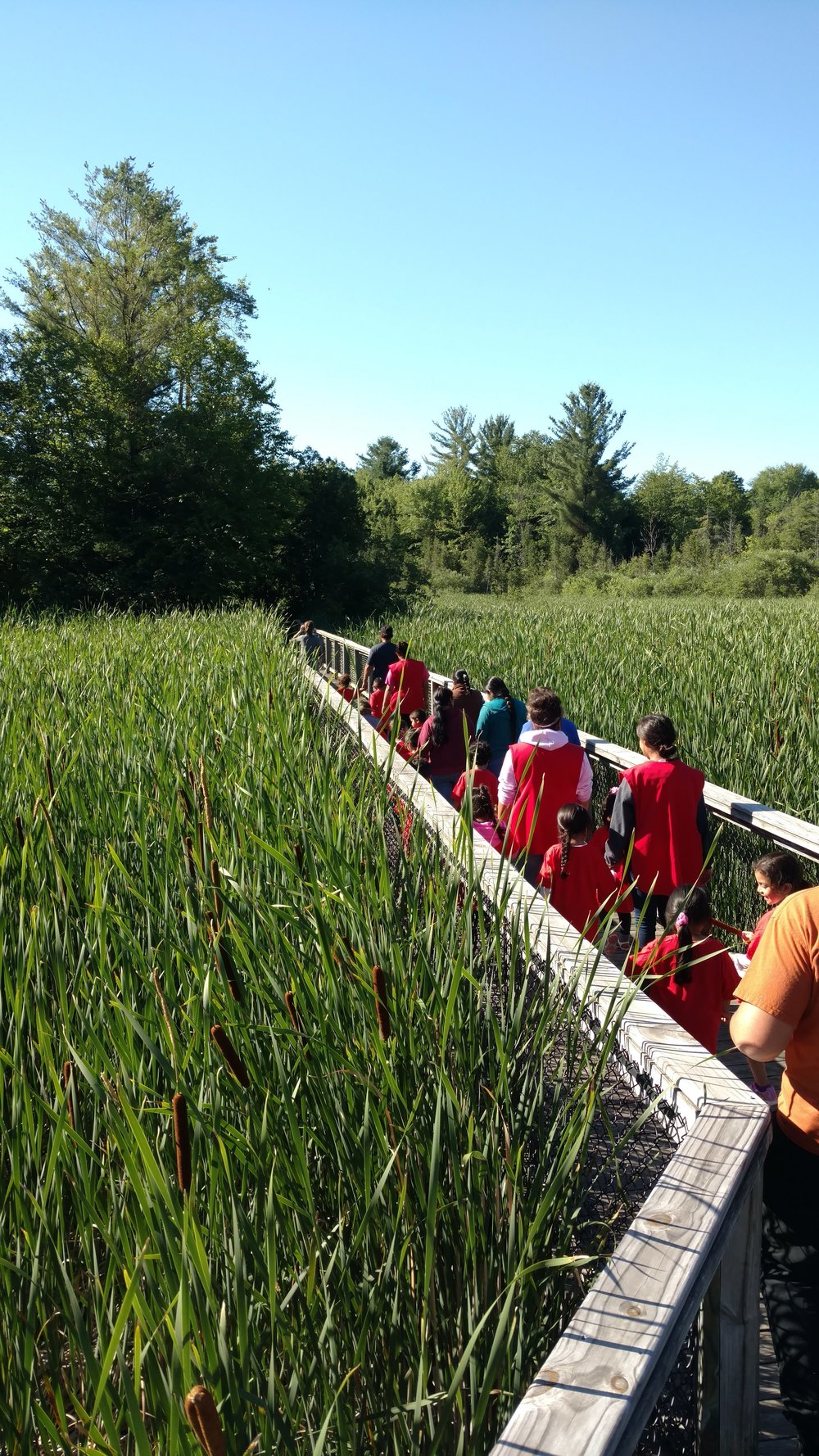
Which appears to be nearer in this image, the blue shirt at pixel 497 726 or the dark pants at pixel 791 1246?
the dark pants at pixel 791 1246

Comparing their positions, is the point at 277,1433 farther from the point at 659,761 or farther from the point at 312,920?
the point at 659,761

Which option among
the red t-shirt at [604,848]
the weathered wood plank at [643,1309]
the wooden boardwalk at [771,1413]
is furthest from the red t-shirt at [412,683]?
the weathered wood plank at [643,1309]

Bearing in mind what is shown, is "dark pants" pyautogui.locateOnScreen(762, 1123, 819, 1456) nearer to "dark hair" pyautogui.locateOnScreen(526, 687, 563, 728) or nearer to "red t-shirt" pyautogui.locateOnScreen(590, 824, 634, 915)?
"red t-shirt" pyautogui.locateOnScreen(590, 824, 634, 915)

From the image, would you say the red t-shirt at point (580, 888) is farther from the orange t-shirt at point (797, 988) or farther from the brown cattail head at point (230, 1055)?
the brown cattail head at point (230, 1055)

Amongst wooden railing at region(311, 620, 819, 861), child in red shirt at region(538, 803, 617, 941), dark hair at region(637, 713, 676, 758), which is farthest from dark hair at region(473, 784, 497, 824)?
wooden railing at region(311, 620, 819, 861)

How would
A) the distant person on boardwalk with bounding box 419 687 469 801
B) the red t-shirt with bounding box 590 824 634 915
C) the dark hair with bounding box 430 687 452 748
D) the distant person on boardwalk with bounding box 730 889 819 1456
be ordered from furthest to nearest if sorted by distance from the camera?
1. the distant person on boardwalk with bounding box 419 687 469 801
2. the dark hair with bounding box 430 687 452 748
3. the red t-shirt with bounding box 590 824 634 915
4. the distant person on boardwalk with bounding box 730 889 819 1456

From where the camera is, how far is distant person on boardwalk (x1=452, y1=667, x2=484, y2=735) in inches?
255

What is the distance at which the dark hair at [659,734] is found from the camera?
4184 mm

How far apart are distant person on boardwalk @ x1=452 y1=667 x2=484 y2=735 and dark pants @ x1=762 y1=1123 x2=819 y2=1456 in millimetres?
4317

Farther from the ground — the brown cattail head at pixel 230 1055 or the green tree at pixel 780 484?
the green tree at pixel 780 484

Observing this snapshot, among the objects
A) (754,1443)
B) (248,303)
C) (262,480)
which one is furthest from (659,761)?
(248,303)

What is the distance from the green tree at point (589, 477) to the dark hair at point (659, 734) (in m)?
75.2

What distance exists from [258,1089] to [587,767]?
10.2 ft

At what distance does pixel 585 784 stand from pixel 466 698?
218cm
